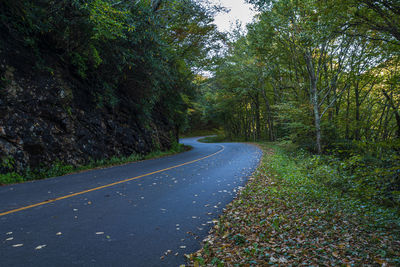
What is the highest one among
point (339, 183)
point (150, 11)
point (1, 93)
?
point (150, 11)

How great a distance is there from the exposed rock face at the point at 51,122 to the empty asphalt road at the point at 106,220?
200cm

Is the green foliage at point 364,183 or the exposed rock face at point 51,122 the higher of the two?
the exposed rock face at point 51,122

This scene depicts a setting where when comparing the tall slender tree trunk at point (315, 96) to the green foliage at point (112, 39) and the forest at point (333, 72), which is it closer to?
the forest at point (333, 72)

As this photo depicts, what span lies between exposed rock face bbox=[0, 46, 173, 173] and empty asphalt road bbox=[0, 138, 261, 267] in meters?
2.00

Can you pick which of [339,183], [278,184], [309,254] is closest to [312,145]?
[339,183]

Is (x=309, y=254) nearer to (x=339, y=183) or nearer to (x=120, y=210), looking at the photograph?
(x=120, y=210)

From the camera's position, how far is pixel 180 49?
63.2ft

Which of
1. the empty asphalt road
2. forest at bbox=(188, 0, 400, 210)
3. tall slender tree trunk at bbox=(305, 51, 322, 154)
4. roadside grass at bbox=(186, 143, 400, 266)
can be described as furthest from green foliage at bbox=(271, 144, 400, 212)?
tall slender tree trunk at bbox=(305, 51, 322, 154)

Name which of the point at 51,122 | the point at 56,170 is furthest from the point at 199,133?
the point at 56,170

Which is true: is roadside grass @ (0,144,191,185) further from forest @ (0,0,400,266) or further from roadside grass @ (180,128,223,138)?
roadside grass @ (180,128,223,138)

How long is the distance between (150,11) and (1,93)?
7.23 m

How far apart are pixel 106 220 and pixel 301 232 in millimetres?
3628

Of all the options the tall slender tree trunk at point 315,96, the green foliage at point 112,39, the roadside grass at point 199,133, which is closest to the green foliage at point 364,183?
the tall slender tree trunk at point 315,96

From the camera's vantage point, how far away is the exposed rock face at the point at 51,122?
7.87m
